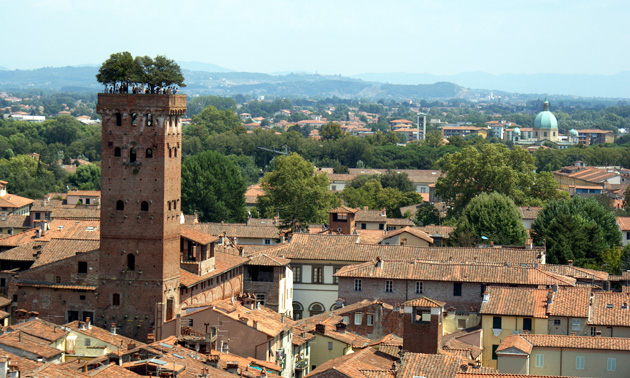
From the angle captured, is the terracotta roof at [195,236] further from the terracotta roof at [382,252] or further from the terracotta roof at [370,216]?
the terracotta roof at [370,216]

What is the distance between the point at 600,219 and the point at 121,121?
3464 centimetres

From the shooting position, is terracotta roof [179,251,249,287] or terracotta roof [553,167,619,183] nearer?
terracotta roof [179,251,249,287]

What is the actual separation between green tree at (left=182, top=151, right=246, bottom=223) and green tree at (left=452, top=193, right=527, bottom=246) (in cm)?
2107

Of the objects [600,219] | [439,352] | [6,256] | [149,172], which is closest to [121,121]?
[149,172]

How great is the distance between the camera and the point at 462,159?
310ft

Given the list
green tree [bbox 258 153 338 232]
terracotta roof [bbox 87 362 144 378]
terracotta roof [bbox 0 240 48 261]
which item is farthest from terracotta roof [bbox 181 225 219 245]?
green tree [bbox 258 153 338 232]

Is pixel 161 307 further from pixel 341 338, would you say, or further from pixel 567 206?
pixel 567 206

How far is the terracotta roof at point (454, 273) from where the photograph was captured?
53.1m

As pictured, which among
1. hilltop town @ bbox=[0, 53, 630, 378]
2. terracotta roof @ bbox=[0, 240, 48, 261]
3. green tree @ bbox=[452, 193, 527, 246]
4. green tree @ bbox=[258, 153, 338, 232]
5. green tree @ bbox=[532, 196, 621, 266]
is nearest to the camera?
hilltop town @ bbox=[0, 53, 630, 378]

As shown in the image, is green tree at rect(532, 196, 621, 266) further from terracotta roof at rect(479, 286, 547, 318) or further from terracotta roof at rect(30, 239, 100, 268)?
terracotta roof at rect(30, 239, 100, 268)

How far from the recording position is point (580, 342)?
41.2m

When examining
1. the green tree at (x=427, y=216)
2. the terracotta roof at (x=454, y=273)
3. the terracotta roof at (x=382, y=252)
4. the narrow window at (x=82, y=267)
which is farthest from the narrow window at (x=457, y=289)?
the green tree at (x=427, y=216)

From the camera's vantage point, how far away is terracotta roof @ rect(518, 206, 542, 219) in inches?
3369

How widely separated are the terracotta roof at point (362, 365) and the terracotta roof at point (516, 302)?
6904mm
